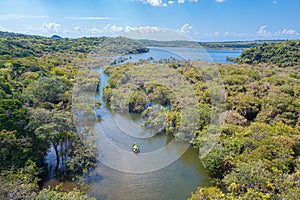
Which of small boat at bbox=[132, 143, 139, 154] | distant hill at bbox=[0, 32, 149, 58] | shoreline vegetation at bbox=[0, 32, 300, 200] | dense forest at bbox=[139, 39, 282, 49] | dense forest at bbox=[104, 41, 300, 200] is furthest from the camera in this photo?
distant hill at bbox=[0, 32, 149, 58]

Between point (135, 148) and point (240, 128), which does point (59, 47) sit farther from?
point (240, 128)

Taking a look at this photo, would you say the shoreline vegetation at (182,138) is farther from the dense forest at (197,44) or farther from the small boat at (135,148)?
the dense forest at (197,44)

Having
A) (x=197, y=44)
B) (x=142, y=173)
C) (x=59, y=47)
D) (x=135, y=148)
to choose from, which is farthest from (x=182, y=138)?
(x=59, y=47)

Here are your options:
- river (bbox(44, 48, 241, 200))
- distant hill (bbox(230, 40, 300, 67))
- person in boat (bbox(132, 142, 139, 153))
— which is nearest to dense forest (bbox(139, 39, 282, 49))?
river (bbox(44, 48, 241, 200))

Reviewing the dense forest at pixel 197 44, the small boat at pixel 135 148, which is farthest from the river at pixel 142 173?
the dense forest at pixel 197 44

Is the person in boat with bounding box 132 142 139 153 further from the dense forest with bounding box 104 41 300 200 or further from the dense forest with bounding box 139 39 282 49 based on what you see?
the dense forest with bounding box 139 39 282 49
